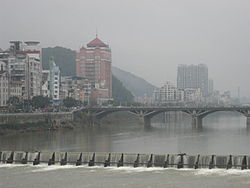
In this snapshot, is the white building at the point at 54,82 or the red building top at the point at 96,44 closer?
the white building at the point at 54,82

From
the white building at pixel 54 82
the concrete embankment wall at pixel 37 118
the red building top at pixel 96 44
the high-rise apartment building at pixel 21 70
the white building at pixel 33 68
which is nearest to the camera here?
the concrete embankment wall at pixel 37 118

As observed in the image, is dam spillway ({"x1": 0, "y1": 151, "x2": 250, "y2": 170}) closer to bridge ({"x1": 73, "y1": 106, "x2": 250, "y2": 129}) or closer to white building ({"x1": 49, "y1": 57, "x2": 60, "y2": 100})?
bridge ({"x1": 73, "y1": 106, "x2": 250, "y2": 129})

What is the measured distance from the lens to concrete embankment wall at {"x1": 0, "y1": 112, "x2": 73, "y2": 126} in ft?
204

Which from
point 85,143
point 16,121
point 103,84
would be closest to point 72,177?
point 85,143

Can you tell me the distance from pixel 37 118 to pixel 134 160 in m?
39.2

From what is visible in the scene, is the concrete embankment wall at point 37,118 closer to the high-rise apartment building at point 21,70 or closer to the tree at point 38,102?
the tree at point 38,102

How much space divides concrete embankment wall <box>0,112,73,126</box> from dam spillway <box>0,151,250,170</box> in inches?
1118

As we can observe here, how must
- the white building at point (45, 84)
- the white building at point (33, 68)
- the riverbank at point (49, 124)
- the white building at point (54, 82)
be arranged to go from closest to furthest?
the riverbank at point (49, 124), the white building at point (33, 68), the white building at point (45, 84), the white building at point (54, 82)

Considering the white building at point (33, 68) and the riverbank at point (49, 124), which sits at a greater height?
the white building at point (33, 68)

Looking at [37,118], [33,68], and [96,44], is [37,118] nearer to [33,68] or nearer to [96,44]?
[33,68]

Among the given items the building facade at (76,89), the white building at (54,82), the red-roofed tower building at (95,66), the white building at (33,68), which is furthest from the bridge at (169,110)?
the red-roofed tower building at (95,66)

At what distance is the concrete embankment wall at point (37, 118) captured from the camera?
6218 centimetres

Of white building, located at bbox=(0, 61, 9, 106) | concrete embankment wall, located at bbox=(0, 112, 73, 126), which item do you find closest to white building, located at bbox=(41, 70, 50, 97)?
white building, located at bbox=(0, 61, 9, 106)

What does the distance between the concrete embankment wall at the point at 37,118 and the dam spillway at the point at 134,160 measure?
28.4m
